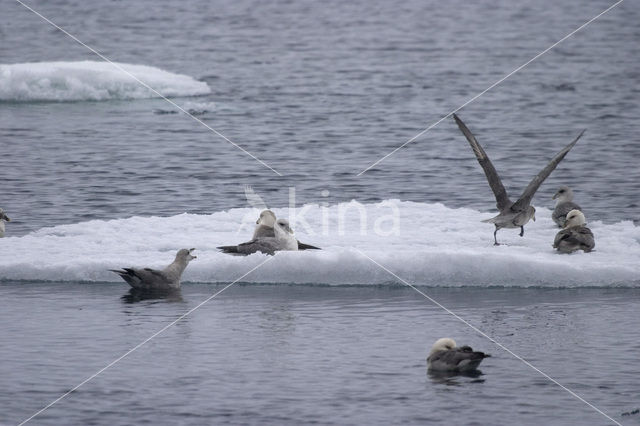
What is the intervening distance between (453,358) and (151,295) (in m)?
4.70

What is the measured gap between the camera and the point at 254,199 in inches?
867

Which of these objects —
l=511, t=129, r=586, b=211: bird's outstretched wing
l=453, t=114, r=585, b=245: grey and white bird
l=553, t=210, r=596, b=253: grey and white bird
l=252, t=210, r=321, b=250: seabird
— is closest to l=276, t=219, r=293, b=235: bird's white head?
l=252, t=210, r=321, b=250: seabird

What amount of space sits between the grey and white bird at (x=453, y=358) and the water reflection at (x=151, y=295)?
13.2 feet

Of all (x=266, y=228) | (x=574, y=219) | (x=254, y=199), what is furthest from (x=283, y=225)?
(x=254, y=199)

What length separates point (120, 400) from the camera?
11.2 meters

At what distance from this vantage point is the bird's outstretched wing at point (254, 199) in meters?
21.6

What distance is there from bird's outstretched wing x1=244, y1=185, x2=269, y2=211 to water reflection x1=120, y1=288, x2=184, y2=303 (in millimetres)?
5929

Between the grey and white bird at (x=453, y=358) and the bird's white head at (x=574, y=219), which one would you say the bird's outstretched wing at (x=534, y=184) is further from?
the grey and white bird at (x=453, y=358)

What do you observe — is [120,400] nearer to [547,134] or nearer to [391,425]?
[391,425]

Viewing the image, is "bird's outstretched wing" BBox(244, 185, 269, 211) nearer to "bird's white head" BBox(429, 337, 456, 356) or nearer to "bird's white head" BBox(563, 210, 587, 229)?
"bird's white head" BBox(563, 210, 587, 229)

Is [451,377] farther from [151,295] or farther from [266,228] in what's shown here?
[266,228]

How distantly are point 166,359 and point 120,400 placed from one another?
49.1 inches

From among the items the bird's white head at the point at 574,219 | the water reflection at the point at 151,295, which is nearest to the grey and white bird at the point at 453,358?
the water reflection at the point at 151,295

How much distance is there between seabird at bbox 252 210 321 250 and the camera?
1680cm
